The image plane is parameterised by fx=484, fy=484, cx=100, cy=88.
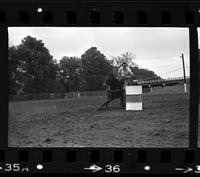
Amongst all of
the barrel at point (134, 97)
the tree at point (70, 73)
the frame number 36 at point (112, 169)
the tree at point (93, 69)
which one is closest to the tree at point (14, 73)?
the tree at point (70, 73)

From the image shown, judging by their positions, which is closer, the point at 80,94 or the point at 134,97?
the point at 134,97

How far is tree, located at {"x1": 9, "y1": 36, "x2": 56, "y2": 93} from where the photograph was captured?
1030 cm

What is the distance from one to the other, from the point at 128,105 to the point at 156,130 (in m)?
0.80

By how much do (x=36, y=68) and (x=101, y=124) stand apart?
1.89 m

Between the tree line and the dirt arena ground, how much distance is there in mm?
356

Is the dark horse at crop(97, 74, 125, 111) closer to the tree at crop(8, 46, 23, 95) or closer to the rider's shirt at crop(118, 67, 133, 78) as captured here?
the rider's shirt at crop(118, 67, 133, 78)

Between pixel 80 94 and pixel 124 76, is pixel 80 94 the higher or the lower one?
the lower one

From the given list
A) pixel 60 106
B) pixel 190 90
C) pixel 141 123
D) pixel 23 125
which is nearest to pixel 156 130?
pixel 141 123

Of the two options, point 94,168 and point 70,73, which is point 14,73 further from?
point 94,168

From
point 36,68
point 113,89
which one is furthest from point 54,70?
point 113,89

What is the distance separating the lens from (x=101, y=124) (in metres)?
10.3

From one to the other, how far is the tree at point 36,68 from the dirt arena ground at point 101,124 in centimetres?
34

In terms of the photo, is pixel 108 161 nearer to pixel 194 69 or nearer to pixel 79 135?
pixel 79 135

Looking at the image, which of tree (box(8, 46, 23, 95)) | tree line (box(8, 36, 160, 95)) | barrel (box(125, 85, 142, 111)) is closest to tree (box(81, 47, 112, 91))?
tree line (box(8, 36, 160, 95))
